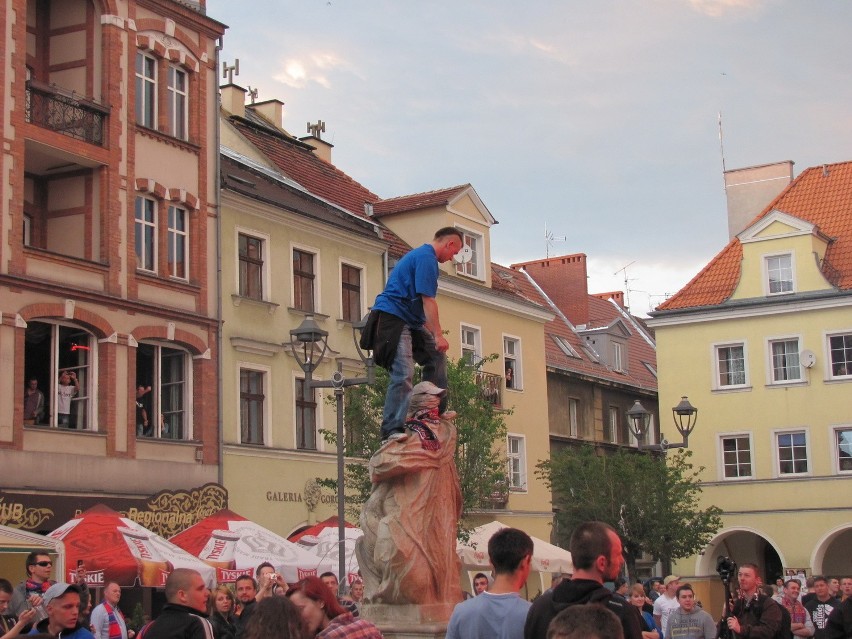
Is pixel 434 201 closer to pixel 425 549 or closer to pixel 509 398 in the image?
pixel 509 398

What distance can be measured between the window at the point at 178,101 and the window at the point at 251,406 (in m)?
5.44

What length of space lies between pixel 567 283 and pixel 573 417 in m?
8.60

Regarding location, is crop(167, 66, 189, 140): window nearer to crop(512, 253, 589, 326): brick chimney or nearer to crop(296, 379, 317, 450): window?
crop(296, 379, 317, 450): window

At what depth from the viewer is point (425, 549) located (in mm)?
12016

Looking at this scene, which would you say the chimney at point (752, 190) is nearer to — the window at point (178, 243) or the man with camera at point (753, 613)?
the window at point (178, 243)

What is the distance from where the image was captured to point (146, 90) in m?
30.0

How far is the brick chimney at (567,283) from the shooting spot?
55844 millimetres

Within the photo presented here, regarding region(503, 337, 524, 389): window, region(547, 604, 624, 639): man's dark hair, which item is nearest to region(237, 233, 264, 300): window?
region(503, 337, 524, 389): window

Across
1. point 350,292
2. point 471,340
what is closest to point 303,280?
point 350,292

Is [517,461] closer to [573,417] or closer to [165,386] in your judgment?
[573,417]

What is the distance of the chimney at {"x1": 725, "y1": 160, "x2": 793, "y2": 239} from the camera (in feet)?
168

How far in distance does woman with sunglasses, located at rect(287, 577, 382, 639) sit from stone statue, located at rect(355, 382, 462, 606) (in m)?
4.55

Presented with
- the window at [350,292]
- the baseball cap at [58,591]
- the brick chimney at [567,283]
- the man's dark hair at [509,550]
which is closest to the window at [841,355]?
the brick chimney at [567,283]

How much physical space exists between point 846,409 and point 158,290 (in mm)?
23508
